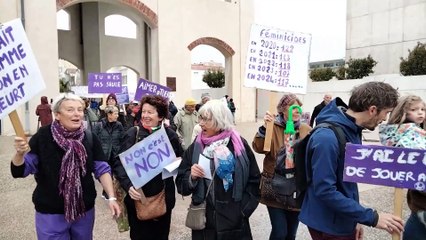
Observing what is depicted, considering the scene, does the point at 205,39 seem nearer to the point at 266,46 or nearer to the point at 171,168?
the point at 266,46

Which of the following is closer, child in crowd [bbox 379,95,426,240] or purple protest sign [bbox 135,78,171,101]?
child in crowd [bbox 379,95,426,240]

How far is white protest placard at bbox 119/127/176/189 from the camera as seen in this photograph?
3195 mm

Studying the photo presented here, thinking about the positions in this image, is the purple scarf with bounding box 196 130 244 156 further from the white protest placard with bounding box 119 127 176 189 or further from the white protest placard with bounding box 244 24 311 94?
the white protest placard with bounding box 244 24 311 94

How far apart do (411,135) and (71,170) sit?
2.40m

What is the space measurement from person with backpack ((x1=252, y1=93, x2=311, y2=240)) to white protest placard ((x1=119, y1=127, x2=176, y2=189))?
1013mm

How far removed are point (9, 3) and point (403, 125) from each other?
1506cm

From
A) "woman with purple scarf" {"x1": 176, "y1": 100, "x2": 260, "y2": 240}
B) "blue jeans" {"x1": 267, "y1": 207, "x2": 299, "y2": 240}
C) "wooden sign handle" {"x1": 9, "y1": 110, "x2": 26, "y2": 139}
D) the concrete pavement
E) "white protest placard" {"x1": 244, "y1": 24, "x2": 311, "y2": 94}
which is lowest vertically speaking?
the concrete pavement

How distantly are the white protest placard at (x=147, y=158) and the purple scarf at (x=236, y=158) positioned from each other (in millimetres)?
302

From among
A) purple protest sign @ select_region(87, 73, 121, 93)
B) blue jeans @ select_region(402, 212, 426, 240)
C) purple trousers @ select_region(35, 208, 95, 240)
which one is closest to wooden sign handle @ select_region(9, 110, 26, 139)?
purple trousers @ select_region(35, 208, 95, 240)

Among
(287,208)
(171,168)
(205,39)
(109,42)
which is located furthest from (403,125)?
(109,42)

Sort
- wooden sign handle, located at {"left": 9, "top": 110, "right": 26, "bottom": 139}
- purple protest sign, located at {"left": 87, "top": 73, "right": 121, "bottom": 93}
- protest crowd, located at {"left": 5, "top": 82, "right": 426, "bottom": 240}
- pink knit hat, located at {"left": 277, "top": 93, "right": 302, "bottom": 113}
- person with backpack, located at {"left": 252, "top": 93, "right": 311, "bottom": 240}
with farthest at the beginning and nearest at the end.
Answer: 1. purple protest sign, located at {"left": 87, "top": 73, "right": 121, "bottom": 93}
2. pink knit hat, located at {"left": 277, "top": 93, "right": 302, "bottom": 113}
3. person with backpack, located at {"left": 252, "top": 93, "right": 311, "bottom": 240}
4. wooden sign handle, located at {"left": 9, "top": 110, "right": 26, "bottom": 139}
5. protest crowd, located at {"left": 5, "top": 82, "right": 426, "bottom": 240}

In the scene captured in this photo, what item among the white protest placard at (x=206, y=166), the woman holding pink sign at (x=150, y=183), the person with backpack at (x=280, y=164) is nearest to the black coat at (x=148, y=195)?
the woman holding pink sign at (x=150, y=183)

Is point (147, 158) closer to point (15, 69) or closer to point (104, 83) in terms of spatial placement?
point (15, 69)

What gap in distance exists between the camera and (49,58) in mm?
15109
